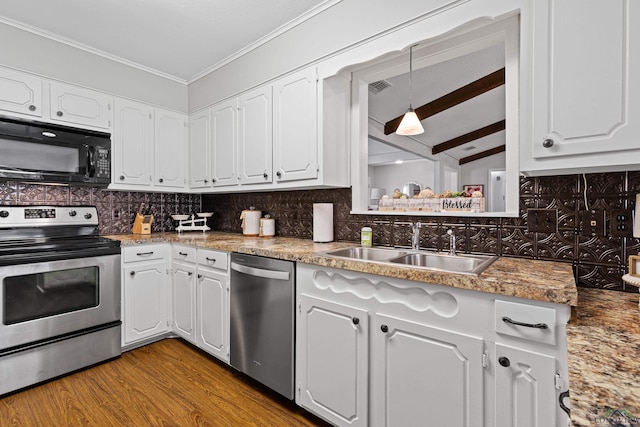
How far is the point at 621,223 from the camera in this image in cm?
142

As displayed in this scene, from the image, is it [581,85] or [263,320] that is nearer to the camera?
[581,85]

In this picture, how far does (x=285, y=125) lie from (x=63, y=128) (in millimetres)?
1752

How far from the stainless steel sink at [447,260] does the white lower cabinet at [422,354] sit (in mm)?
308

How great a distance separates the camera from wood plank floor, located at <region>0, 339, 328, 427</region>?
1.80 metres

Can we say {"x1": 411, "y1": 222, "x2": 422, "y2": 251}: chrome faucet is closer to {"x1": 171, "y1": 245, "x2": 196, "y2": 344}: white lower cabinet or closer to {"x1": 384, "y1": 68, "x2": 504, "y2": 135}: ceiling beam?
{"x1": 384, "y1": 68, "x2": 504, "y2": 135}: ceiling beam

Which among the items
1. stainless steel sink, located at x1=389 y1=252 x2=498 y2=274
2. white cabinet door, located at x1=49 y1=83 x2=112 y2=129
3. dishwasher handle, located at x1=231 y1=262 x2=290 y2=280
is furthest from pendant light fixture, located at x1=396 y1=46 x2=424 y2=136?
white cabinet door, located at x1=49 y1=83 x2=112 y2=129

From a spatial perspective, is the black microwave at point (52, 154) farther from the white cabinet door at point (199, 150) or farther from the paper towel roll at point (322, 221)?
the paper towel roll at point (322, 221)

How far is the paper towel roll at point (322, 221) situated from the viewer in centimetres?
237

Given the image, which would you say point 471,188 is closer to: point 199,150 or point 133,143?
point 199,150

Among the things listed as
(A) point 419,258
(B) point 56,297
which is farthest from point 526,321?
(B) point 56,297

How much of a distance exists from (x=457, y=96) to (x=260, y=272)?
1.66 meters

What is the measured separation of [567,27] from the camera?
123cm

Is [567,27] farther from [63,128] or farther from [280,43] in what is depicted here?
[63,128]

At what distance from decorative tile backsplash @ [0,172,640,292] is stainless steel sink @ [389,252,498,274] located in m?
0.10
